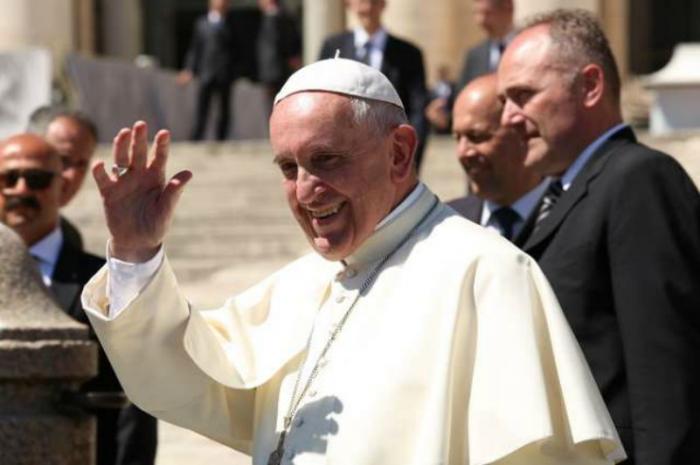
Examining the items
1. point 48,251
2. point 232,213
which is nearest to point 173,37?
point 232,213

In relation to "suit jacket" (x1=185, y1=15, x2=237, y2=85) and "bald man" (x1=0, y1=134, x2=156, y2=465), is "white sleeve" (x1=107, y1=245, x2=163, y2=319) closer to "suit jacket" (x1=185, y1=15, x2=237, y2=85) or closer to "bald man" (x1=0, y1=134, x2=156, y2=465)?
"bald man" (x1=0, y1=134, x2=156, y2=465)

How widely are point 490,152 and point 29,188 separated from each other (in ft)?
5.07

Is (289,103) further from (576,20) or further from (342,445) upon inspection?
(576,20)

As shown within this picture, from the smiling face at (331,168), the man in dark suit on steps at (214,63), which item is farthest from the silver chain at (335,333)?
the man in dark suit on steps at (214,63)

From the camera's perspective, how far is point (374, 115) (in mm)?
4699

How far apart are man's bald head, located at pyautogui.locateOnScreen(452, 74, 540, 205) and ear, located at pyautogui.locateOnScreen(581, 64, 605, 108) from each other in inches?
56.6

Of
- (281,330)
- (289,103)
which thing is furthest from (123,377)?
(289,103)

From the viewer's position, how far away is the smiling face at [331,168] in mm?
4609

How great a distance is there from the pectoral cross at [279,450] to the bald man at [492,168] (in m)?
2.43

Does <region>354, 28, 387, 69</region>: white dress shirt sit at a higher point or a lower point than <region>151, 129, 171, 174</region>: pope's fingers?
lower

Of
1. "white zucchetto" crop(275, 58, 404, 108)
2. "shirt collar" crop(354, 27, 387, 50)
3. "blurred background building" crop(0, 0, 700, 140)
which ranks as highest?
"white zucchetto" crop(275, 58, 404, 108)

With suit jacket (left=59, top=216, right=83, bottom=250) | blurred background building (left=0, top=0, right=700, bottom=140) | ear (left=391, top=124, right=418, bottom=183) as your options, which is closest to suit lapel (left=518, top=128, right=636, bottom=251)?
ear (left=391, top=124, right=418, bottom=183)

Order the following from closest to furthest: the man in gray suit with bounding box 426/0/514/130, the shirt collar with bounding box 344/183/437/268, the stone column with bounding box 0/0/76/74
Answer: the shirt collar with bounding box 344/183/437/268, the man in gray suit with bounding box 426/0/514/130, the stone column with bounding box 0/0/76/74

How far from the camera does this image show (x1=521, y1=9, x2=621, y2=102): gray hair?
5.77 meters
